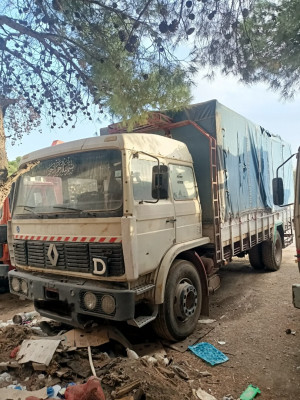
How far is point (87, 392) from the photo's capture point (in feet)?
7.82

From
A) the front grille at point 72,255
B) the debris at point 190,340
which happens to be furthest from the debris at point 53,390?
the debris at point 190,340

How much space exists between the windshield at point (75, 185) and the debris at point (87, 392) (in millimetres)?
1590

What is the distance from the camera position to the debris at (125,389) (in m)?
2.49

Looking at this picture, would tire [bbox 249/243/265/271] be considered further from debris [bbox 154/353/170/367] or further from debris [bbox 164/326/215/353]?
debris [bbox 154/353/170/367]

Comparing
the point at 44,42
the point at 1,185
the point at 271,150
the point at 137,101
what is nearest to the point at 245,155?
the point at 271,150

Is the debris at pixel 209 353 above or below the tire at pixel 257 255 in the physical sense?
below

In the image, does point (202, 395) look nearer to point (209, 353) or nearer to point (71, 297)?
point (209, 353)

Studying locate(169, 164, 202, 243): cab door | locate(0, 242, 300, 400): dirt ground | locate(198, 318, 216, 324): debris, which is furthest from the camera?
locate(198, 318, 216, 324): debris

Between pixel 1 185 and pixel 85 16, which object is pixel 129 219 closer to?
pixel 1 185

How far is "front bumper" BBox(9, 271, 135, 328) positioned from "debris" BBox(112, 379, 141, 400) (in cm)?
56

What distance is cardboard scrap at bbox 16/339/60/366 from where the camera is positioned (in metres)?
2.98

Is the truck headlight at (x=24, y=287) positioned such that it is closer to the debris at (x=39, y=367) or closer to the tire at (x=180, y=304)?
the debris at (x=39, y=367)

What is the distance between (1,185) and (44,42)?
1872 millimetres

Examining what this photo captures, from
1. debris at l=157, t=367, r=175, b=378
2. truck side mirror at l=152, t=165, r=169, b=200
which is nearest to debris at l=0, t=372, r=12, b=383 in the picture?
debris at l=157, t=367, r=175, b=378
